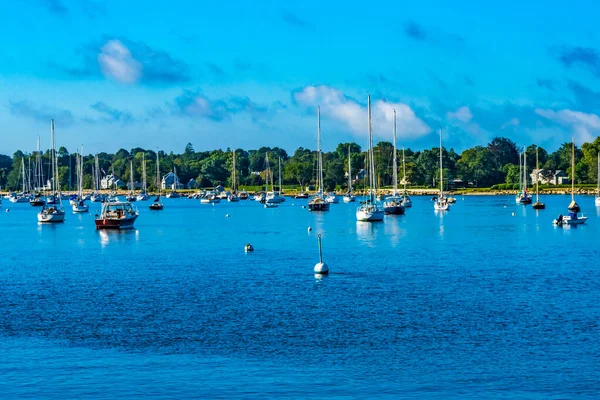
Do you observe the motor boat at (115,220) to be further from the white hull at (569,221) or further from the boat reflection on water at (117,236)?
the white hull at (569,221)

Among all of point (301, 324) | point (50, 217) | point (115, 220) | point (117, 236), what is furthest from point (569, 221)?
point (301, 324)

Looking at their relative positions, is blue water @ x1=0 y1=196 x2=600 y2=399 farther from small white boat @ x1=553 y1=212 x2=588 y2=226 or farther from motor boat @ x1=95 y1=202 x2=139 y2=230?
small white boat @ x1=553 y1=212 x2=588 y2=226

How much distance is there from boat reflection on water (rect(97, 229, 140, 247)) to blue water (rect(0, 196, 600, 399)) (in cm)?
1366

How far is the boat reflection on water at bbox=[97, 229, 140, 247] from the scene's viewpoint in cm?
10169

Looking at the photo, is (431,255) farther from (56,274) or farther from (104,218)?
(104,218)

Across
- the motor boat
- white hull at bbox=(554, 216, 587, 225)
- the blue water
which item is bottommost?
the blue water

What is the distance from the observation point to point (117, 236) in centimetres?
10944

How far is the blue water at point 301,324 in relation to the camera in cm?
3322

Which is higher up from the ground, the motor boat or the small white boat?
the motor boat

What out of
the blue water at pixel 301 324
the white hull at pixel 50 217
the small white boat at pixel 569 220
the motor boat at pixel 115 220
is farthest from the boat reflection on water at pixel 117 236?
the small white boat at pixel 569 220

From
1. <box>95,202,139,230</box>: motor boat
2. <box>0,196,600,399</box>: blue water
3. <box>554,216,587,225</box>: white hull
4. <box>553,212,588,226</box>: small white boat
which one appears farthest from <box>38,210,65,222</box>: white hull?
<box>554,216,587,225</box>: white hull

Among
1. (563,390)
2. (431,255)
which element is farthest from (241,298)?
(431,255)

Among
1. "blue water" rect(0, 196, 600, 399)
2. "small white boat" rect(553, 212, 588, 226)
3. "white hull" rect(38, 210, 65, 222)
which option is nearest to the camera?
"blue water" rect(0, 196, 600, 399)

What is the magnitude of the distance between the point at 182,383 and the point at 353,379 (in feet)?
20.5
